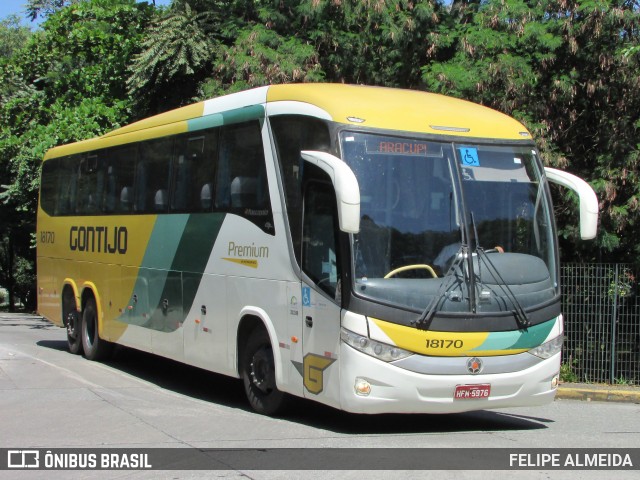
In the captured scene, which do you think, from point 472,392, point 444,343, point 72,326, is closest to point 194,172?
point 444,343

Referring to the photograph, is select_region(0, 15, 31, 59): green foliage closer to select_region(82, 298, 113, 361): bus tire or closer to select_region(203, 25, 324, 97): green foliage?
select_region(203, 25, 324, 97): green foliage

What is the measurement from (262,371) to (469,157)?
135 inches

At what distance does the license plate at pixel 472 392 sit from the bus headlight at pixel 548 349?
0.69m

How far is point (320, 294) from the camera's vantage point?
29.2 feet

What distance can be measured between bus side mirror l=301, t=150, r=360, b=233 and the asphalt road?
214 cm

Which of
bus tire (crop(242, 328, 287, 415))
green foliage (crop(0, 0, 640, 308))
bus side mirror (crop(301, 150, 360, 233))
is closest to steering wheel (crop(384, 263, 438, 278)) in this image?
Result: bus side mirror (crop(301, 150, 360, 233))

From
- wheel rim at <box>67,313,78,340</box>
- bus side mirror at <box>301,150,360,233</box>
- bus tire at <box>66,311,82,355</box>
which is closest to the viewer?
bus side mirror at <box>301,150,360,233</box>

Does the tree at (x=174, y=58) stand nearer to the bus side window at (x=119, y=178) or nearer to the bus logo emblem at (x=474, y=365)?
the bus side window at (x=119, y=178)

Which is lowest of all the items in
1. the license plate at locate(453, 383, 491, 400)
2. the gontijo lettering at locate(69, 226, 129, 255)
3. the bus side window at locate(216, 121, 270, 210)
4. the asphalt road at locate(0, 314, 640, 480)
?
the asphalt road at locate(0, 314, 640, 480)

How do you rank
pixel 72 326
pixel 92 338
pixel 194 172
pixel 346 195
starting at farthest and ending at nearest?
pixel 72 326 < pixel 92 338 < pixel 194 172 < pixel 346 195

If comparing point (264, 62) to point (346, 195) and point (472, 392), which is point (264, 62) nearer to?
point (346, 195)

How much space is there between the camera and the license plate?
8555 millimetres

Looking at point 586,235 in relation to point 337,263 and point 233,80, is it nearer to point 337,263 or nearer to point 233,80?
point 337,263

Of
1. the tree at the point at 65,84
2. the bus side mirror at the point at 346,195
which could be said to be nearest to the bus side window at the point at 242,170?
the bus side mirror at the point at 346,195
